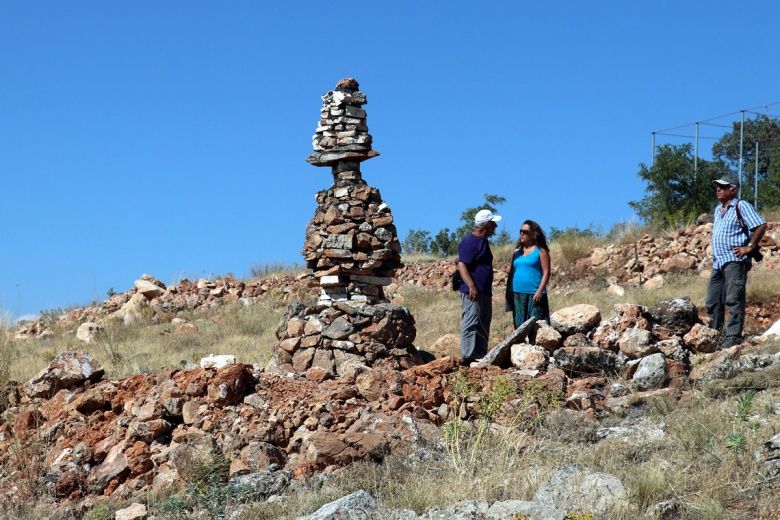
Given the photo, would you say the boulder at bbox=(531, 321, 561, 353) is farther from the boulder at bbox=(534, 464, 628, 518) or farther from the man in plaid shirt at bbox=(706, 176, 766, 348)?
the boulder at bbox=(534, 464, 628, 518)

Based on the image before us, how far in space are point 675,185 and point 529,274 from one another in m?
22.8

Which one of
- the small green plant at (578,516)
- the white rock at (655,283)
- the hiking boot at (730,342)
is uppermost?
the white rock at (655,283)

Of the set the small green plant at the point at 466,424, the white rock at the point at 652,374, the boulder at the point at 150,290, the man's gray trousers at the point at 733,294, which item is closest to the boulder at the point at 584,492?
the small green plant at the point at 466,424

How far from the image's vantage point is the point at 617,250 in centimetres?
2066

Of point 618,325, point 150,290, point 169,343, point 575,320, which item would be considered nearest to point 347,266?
point 575,320

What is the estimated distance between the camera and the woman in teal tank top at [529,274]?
10.3 metres

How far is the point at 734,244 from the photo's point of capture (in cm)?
988

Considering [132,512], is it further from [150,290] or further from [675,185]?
[675,185]

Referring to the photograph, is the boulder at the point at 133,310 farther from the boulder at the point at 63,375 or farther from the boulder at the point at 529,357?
the boulder at the point at 529,357

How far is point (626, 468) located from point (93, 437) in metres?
4.88

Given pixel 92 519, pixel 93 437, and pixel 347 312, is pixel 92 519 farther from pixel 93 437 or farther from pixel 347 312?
pixel 347 312

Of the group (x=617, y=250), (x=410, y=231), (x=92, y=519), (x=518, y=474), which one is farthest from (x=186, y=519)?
(x=410, y=231)

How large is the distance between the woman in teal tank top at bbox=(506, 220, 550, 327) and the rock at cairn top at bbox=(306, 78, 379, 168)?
2063 millimetres

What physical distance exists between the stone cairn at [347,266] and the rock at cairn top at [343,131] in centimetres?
1
